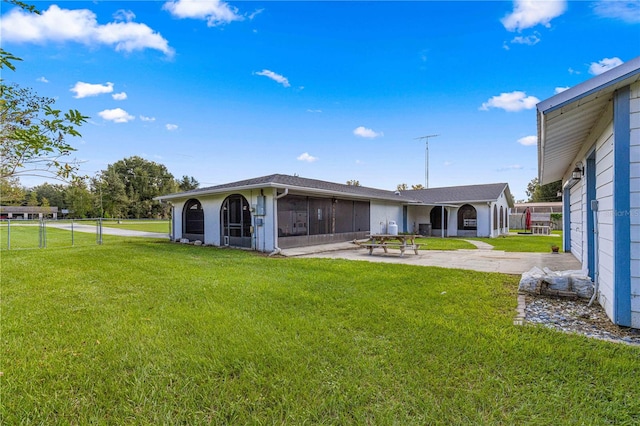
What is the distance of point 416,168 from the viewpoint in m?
32.6

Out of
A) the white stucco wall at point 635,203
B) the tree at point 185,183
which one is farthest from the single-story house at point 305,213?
the tree at point 185,183

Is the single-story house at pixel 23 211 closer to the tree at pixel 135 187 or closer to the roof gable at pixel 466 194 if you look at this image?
the tree at pixel 135 187

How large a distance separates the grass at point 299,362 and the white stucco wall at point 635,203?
0.88 meters

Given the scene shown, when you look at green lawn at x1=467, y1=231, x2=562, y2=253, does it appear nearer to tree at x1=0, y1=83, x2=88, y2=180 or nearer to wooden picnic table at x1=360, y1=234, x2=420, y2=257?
wooden picnic table at x1=360, y1=234, x2=420, y2=257

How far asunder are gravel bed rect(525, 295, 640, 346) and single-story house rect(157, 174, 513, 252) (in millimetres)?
7777

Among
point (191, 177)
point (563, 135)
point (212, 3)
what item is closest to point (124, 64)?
point (212, 3)

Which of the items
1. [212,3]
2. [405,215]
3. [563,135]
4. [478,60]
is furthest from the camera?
[405,215]

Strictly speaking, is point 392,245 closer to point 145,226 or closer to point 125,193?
point 145,226

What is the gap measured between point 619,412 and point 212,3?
9441 millimetres

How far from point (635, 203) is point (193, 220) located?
14.9 m

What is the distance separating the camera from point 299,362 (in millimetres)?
2793

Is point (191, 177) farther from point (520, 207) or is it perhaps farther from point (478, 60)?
point (478, 60)

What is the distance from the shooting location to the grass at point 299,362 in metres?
2.17

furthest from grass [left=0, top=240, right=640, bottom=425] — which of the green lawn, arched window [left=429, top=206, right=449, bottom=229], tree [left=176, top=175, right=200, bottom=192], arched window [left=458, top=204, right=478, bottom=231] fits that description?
tree [left=176, top=175, right=200, bottom=192]
